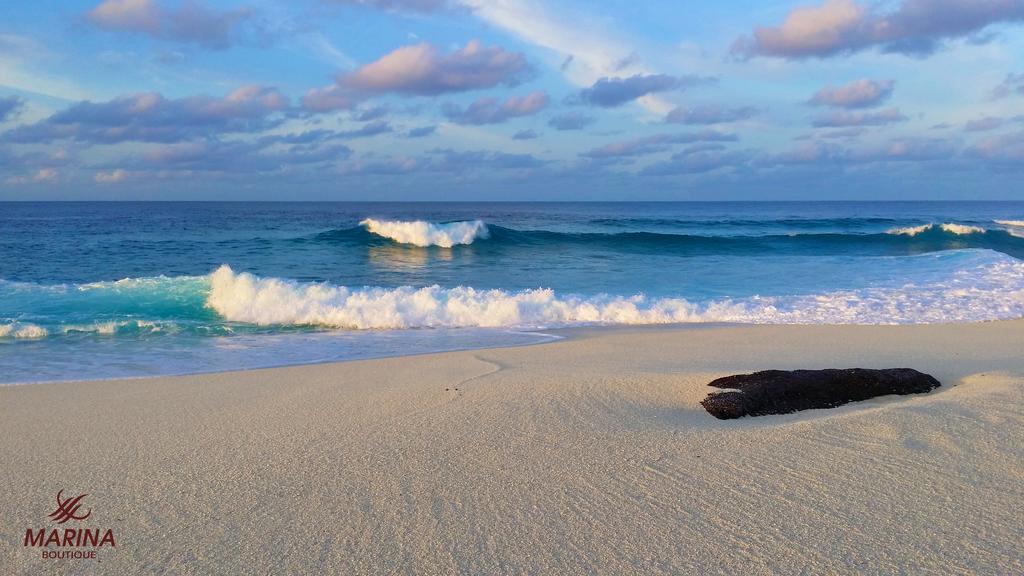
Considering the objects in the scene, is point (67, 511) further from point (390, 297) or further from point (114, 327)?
point (390, 297)

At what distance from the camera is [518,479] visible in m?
3.47

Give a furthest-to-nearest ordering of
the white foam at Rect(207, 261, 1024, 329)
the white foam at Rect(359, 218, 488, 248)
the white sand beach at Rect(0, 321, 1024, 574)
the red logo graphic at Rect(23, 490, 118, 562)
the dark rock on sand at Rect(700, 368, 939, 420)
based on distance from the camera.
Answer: the white foam at Rect(359, 218, 488, 248)
the white foam at Rect(207, 261, 1024, 329)
the dark rock on sand at Rect(700, 368, 939, 420)
the red logo graphic at Rect(23, 490, 118, 562)
the white sand beach at Rect(0, 321, 1024, 574)

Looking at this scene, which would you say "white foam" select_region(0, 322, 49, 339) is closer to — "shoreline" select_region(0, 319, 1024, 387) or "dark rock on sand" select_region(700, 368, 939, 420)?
"shoreline" select_region(0, 319, 1024, 387)

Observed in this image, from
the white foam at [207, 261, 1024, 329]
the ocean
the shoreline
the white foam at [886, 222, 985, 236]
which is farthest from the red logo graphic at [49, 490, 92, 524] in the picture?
the white foam at [886, 222, 985, 236]

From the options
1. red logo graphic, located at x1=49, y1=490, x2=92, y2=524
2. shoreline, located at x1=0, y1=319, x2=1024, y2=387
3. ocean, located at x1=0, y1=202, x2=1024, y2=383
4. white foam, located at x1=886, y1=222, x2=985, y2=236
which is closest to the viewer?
red logo graphic, located at x1=49, y1=490, x2=92, y2=524

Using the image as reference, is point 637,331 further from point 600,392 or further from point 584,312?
point 600,392

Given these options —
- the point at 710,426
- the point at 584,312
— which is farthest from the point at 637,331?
the point at 710,426

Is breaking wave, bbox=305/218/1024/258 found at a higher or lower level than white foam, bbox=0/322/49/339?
higher

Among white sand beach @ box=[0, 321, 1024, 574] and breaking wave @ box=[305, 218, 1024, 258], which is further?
breaking wave @ box=[305, 218, 1024, 258]

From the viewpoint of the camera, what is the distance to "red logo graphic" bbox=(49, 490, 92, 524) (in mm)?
3148

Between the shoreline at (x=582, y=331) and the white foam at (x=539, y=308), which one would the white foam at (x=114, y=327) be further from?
the shoreline at (x=582, y=331)

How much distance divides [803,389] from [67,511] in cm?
467

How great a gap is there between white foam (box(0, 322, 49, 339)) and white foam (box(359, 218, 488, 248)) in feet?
58.7

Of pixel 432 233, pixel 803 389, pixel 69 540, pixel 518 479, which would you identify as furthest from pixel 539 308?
pixel 432 233
